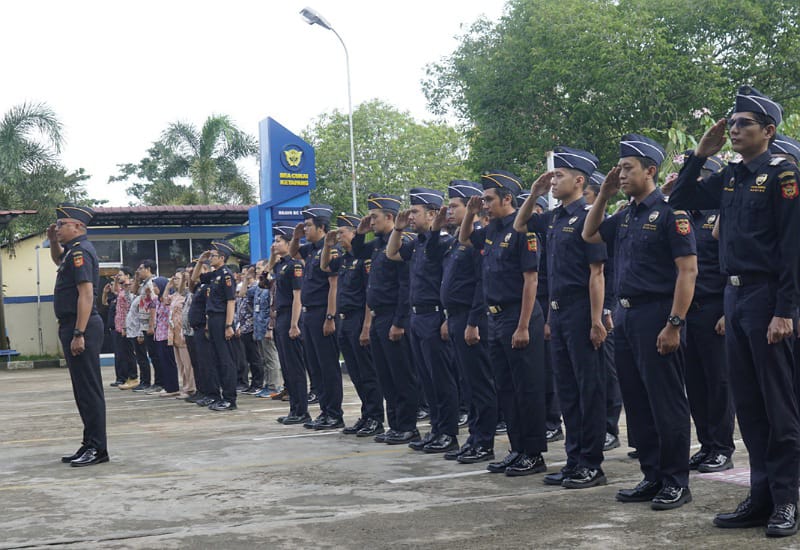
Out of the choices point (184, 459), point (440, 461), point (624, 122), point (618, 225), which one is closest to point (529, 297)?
point (618, 225)

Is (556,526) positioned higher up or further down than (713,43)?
further down

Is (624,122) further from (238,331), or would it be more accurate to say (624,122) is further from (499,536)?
(499,536)

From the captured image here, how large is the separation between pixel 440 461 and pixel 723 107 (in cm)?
2697

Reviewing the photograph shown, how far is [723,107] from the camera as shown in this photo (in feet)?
103

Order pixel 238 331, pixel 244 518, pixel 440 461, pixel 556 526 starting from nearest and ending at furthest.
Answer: pixel 556 526 < pixel 244 518 < pixel 440 461 < pixel 238 331

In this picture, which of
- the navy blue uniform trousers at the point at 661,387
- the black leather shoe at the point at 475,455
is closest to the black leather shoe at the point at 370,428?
the black leather shoe at the point at 475,455

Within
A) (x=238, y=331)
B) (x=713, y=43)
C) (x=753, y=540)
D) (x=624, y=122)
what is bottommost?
(x=753, y=540)

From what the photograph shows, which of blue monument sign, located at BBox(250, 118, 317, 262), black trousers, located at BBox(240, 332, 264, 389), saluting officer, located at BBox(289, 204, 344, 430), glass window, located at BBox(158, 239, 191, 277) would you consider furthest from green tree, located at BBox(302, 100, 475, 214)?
saluting officer, located at BBox(289, 204, 344, 430)

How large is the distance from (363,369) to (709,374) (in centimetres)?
355

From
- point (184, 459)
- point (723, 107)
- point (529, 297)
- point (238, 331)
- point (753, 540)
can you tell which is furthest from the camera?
point (723, 107)

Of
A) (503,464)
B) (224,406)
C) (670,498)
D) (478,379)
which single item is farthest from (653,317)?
(224,406)

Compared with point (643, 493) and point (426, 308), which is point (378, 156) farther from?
point (643, 493)

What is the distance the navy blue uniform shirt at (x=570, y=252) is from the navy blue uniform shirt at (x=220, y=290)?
20.0ft

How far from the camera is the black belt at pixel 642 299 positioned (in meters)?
5.42
